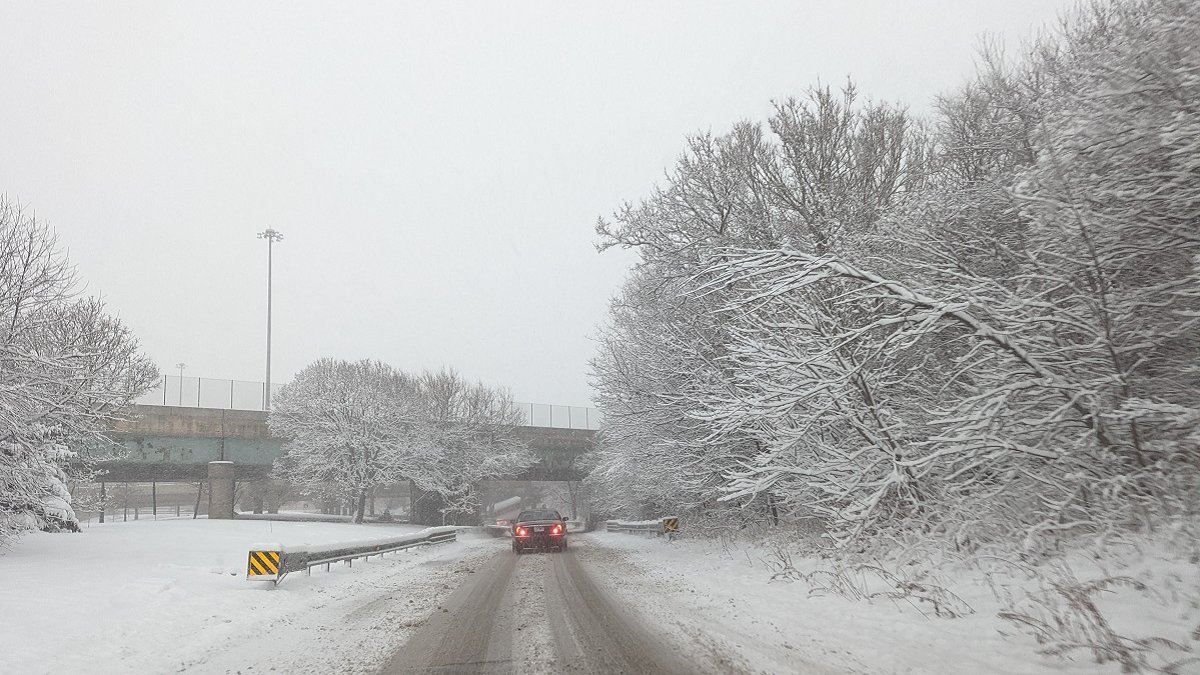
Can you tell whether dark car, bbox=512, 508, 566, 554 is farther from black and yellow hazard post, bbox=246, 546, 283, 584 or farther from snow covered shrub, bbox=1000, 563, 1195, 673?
snow covered shrub, bbox=1000, 563, 1195, 673

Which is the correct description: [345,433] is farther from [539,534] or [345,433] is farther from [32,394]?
[32,394]

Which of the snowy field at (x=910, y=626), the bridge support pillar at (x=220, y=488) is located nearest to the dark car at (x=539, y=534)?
the snowy field at (x=910, y=626)

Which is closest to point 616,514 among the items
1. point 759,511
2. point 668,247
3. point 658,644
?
point 759,511

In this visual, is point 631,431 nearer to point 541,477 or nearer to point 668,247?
point 668,247

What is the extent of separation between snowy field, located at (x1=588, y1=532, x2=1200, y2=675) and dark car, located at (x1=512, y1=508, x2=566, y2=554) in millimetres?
12221

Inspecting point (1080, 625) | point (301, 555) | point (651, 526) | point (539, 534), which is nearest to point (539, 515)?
point (539, 534)

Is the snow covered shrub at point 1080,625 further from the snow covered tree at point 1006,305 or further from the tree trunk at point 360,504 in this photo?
the tree trunk at point 360,504

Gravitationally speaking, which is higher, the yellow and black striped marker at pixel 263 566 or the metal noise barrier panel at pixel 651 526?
the yellow and black striped marker at pixel 263 566

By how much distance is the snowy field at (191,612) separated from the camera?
6.93 meters

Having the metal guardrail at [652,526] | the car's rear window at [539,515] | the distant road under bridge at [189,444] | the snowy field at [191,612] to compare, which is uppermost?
the distant road under bridge at [189,444]

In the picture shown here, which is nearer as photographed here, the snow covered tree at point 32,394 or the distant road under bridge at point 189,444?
the snow covered tree at point 32,394

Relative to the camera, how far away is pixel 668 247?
1847 cm

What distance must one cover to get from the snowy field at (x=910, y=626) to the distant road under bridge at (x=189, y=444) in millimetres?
36354

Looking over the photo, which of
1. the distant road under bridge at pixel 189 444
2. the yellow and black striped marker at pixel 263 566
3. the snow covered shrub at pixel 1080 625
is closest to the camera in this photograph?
the snow covered shrub at pixel 1080 625
